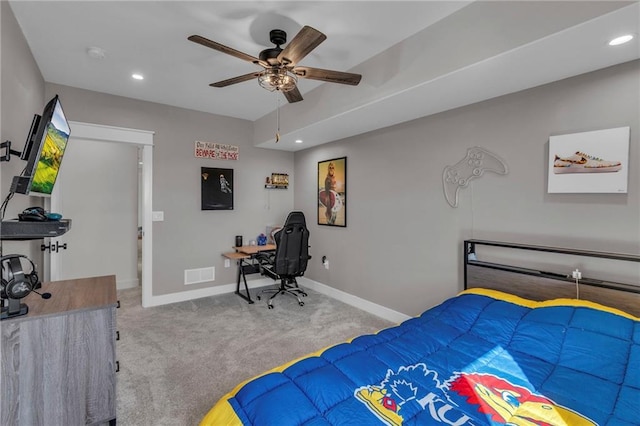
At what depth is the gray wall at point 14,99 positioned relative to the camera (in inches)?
73.8

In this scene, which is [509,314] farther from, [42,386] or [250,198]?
[250,198]

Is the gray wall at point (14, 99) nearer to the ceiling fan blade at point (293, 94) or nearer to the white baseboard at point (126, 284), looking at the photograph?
the ceiling fan blade at point (293, 94)

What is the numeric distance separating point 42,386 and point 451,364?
82.7 inches

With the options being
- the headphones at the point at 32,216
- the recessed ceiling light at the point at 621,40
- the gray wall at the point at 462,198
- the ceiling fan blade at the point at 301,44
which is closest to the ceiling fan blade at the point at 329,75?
the ceiling fan blade at the point at 301,44

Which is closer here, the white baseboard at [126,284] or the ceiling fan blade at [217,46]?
the ceiling fan blade at [217,46]

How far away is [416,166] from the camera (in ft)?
10.5

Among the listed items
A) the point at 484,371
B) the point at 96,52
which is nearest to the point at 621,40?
the point at 484,371

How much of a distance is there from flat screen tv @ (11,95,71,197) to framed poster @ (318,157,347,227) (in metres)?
3.00

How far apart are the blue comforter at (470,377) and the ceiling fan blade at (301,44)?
1.79 meters

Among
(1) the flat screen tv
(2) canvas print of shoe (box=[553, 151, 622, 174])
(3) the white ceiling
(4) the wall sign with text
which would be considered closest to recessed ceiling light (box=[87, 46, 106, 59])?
(3) the white ceiling

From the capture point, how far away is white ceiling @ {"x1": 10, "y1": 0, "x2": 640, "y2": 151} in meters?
1.71

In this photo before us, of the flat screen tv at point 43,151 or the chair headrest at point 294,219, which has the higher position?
the flat screen tv at point 43,151

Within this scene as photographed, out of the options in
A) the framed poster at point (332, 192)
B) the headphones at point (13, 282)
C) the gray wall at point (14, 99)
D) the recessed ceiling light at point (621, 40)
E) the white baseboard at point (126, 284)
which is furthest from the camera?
the white baseboard at point (126, 284)

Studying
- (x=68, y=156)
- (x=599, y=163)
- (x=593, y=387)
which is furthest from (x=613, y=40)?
(x=68, y=156)
